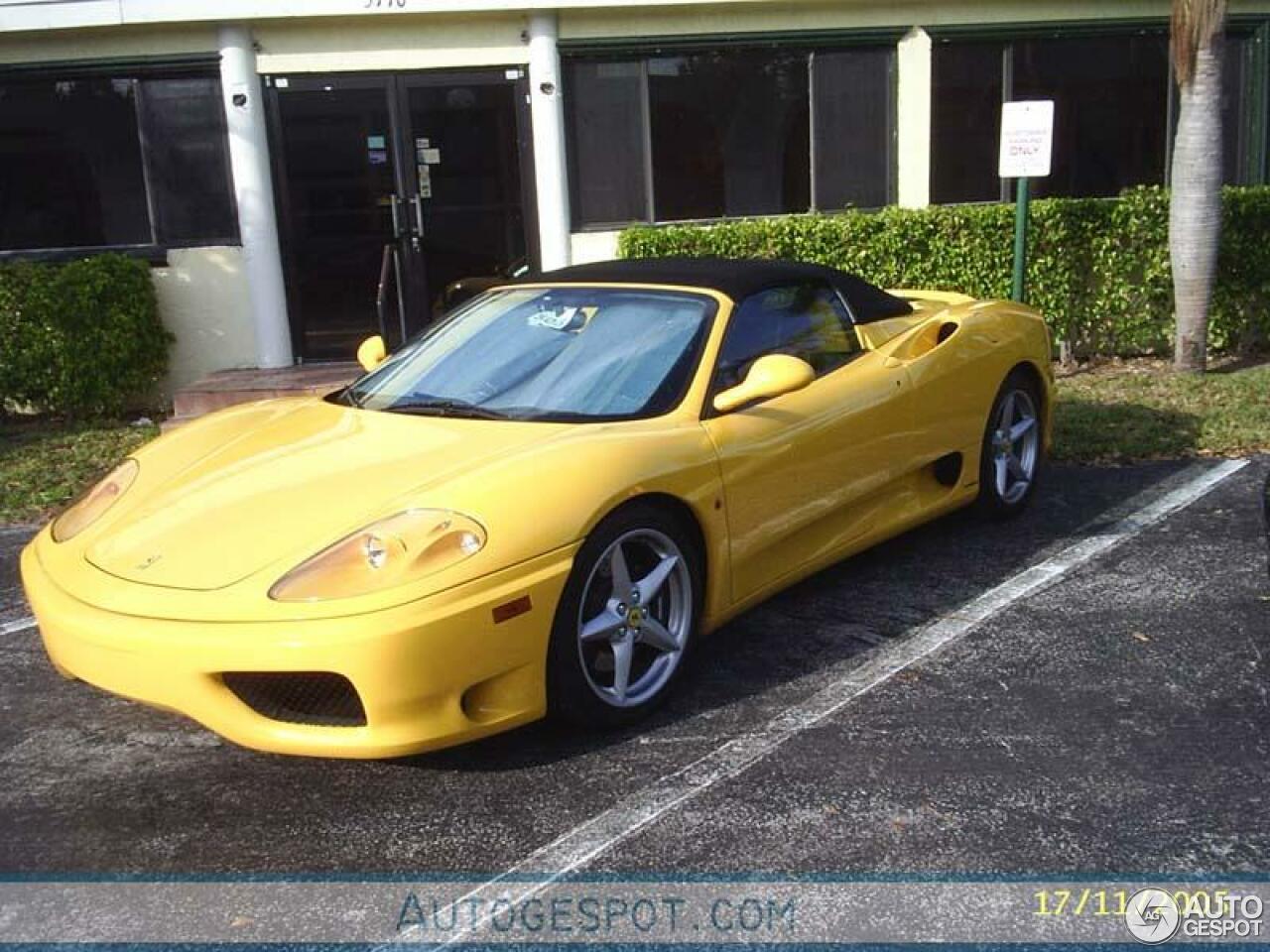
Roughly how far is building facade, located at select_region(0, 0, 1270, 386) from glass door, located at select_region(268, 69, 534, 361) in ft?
0.06

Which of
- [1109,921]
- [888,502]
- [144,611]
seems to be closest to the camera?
[1109,921]

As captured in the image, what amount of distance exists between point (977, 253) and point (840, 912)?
730 centimetres

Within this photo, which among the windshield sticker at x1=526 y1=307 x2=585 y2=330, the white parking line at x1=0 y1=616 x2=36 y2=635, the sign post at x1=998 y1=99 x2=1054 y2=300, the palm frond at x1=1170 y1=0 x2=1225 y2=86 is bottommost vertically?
the white parking line at x1=0 y1=616 x2=36 y2=635

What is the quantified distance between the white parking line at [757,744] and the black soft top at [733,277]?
1216 mm

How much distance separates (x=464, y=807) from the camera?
121 inches

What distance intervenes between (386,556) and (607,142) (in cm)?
733

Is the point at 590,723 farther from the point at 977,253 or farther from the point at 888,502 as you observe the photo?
the point at 977,253

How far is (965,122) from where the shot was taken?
10.1 m

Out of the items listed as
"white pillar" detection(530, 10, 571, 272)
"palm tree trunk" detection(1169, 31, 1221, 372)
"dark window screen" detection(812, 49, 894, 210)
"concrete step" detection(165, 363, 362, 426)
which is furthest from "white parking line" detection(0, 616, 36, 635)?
"palm tree trunk" detection(1169, 31, 1221, 372)

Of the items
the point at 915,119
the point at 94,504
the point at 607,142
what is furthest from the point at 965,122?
the point at 94,504

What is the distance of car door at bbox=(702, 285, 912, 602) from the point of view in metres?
3.80

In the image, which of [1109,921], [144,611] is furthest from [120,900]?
[1109,921]

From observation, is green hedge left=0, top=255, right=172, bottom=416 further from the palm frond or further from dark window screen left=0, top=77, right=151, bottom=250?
the palm frond

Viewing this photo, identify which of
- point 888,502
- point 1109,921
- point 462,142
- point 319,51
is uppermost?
point 319,51
